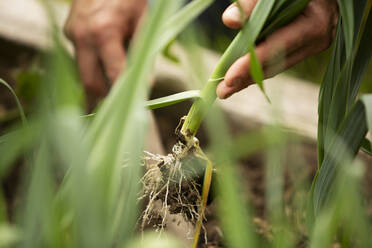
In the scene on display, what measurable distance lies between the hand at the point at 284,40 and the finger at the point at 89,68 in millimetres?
554

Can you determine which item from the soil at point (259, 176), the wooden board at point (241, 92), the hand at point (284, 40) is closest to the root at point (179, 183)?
the hand at point (284, 40)

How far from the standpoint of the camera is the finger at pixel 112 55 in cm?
97

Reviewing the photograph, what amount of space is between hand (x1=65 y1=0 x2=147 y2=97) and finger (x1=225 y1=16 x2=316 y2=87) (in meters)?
0.47

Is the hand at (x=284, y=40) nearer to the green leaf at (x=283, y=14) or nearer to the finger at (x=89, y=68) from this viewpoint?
the green leaf at (x=283, y=14)

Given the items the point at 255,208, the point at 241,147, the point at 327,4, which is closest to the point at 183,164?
the point at 241,147

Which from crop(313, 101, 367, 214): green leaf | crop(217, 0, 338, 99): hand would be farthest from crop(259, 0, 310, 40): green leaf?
crop(313, 101, 367, 214): green leaf

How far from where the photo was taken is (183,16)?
15.2 inches

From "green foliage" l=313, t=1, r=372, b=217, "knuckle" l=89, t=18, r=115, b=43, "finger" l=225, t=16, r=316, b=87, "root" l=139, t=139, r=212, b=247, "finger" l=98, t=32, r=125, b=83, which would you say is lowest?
"root" l=139, t=139, r=212, b=247

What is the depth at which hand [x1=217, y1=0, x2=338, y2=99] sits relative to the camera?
53 centimetres

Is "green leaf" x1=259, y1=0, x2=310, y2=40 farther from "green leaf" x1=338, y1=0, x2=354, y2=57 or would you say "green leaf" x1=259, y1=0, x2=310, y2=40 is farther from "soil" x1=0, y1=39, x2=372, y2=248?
"soil" x1=0, y1=39, x2=372, y2=248

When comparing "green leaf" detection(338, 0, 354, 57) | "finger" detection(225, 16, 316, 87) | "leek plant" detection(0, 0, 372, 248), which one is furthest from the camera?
"finger" detection(225, 16, 316, 87)

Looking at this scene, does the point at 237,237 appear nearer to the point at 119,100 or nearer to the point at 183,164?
the point at 119,100

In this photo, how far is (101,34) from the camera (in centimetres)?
99

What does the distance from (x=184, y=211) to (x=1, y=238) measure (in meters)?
0.39
